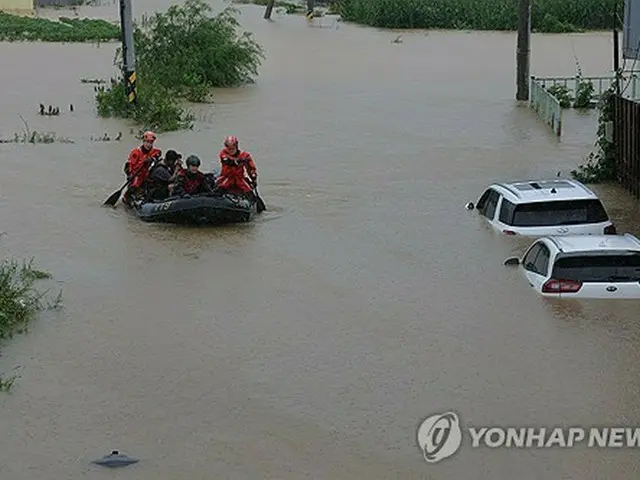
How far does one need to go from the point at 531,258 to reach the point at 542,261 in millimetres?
626

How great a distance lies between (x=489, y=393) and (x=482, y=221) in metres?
7.59

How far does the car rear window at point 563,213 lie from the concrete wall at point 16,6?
194ft

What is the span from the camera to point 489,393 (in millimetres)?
12641

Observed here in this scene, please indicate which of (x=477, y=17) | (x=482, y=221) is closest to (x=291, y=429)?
(x=482, y=221)

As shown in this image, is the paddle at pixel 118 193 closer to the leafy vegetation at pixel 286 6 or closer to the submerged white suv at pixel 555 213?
the submerged white suv at pixel 555 213

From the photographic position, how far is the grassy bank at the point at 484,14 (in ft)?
201

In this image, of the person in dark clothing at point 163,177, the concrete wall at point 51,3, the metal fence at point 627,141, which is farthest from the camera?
the concrete wall at point 51,3

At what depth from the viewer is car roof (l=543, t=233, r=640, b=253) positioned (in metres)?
14.9

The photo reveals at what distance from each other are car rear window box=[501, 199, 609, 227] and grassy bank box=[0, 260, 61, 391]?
6726 mm

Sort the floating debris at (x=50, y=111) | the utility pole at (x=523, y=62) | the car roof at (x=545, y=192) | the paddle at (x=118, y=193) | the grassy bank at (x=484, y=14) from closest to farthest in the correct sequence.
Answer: the car roof at (x=545, y=192), the paddle at (x=118, y=193), the floating debris at (x=50, y=111), the utility pole at (x=523, y=62), the grassy bank at (x=484, y=14)

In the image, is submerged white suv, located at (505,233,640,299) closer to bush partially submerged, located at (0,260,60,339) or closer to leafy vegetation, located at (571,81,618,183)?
bush partially submerged, located at (0,260,60,339)

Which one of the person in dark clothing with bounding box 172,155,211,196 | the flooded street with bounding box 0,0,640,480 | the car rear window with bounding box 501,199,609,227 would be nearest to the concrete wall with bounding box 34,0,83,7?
the flooded street with bounding box 0,0,640,480

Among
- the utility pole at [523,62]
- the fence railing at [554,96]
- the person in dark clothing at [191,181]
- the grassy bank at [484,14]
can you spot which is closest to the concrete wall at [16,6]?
the grassy bank at [484,14]
